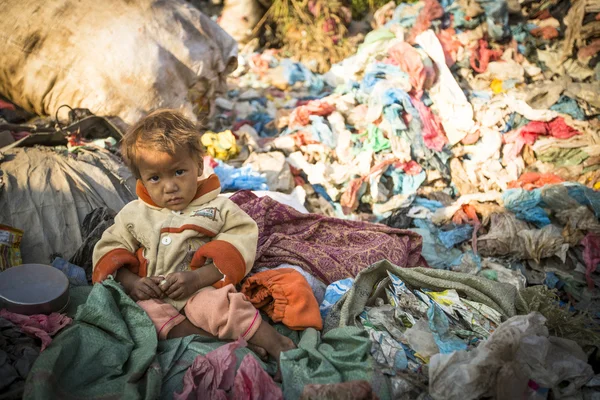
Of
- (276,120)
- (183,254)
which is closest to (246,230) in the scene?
(183,254)

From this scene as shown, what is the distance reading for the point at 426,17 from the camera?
525 cm

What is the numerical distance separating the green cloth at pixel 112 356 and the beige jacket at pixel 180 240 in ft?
0.55

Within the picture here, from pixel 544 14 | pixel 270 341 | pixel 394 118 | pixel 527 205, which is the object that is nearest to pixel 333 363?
pixel 270 341

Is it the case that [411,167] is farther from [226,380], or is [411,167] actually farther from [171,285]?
[226,380]

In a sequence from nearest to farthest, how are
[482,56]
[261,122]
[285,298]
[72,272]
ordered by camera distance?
1. [285,298]
2. [72,272]
3. [261,122]
4. [482,56]

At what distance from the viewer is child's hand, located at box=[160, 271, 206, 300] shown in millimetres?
1827

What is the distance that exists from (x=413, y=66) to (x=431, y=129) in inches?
28.3

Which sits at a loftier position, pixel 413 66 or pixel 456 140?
pixel 413 66

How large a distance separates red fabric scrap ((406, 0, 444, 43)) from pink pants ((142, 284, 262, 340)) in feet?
14.1

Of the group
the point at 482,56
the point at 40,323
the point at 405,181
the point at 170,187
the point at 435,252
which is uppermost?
the point at 170,187

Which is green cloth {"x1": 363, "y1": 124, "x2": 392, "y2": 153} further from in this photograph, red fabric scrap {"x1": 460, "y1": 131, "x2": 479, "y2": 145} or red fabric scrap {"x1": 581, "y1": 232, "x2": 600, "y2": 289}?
red fabric scrap {"x1": 581, "y1": 232, "x2": 600, "y2": 289}

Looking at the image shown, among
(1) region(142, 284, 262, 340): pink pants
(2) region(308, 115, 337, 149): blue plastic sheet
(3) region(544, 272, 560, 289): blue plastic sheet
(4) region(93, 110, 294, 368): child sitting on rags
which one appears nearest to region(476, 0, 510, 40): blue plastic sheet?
(2) region(308, 115, 337, 149): blue plastic sheet

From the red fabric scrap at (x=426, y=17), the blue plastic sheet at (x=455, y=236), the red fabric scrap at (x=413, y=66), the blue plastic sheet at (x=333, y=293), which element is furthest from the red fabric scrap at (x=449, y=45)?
the blue plastic sheet at (x=333, y=293)

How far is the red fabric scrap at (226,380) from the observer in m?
1.56
